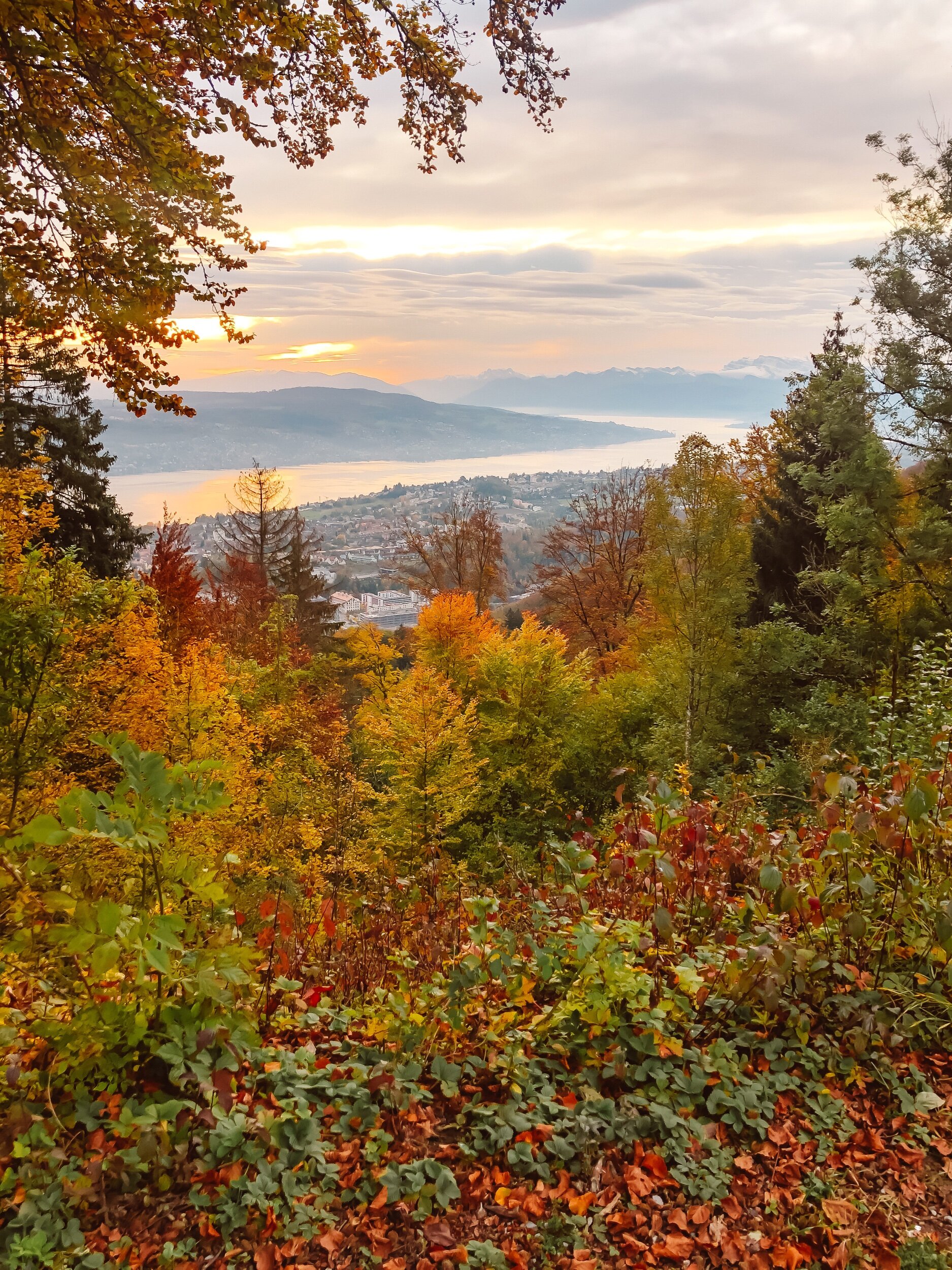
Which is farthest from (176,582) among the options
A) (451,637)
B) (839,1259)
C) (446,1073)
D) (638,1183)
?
(839,1259)

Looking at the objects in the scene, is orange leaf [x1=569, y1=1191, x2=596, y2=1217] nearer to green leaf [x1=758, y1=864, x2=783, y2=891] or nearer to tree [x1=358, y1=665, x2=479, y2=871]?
green leaf [x1=758, y1=864, x2=783, y2=891]

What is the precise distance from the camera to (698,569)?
53.0 feet

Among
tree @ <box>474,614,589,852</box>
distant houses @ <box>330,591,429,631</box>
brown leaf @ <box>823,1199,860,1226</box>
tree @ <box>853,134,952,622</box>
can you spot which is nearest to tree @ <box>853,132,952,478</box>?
tree @ <box>853,134,952,622</box>

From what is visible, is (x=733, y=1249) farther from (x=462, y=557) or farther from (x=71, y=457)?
(x=462, y=557)

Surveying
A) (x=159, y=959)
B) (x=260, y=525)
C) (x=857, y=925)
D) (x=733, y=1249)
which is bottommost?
(x=733, y=1249)

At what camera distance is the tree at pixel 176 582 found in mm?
17625

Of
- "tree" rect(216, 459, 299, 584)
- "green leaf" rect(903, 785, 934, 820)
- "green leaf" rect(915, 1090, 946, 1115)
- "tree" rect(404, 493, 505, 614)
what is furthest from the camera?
"tree" rect(404, 493, 505, 614)

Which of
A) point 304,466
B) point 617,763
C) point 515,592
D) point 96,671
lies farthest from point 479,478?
point 96,671

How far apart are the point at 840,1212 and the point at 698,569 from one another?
583 inches

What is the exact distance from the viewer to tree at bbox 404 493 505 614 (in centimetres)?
3278

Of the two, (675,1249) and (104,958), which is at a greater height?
(104,958)

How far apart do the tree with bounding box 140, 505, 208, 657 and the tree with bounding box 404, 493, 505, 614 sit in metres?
12.6

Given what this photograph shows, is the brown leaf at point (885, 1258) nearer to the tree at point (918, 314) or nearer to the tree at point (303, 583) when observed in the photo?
the tree at point (918, 314)

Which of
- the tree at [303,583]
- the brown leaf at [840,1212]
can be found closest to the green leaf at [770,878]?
the brown leaf at [840,1212]
